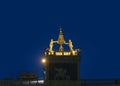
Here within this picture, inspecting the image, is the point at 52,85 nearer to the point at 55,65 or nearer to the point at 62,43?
the point at 55,65

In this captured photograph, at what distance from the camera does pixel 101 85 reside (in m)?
Answer: 68.4

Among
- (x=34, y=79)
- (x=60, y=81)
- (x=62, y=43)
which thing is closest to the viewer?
(x=60, y=81)

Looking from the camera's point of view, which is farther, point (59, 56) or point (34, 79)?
point (34, 79)

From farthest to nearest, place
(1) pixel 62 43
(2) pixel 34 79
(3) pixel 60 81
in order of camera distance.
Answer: (2) pixel 34 79 < (1) pixel 62 43 < (3) pixel 60 81

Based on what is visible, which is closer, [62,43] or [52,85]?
[52,85]

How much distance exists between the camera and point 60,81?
66.5 meters

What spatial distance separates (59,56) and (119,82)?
926 centimetres

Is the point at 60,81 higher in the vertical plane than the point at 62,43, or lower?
lower

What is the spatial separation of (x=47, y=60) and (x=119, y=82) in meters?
10.5

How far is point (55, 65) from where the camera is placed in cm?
6675

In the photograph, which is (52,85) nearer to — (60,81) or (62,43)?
(60,81)

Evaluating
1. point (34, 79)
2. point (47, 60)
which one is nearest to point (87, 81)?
point (47, 60)

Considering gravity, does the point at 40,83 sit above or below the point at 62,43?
below

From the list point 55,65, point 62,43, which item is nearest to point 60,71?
point 55,65
